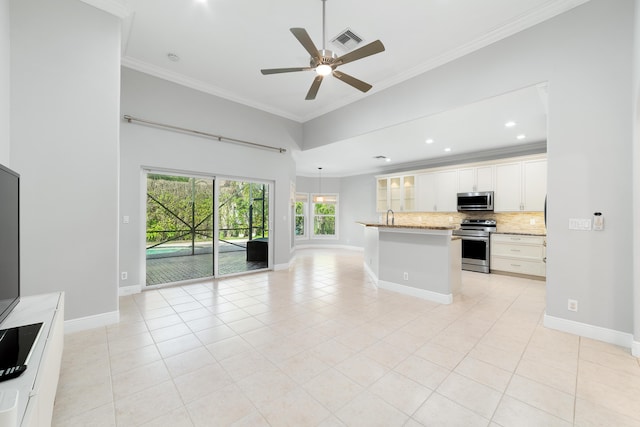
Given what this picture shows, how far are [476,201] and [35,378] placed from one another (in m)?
7.17

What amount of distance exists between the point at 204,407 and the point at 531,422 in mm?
2096

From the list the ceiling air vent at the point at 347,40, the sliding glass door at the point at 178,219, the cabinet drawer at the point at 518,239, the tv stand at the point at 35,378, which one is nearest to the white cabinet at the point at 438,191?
the cabinet drawer at the point at 518,239

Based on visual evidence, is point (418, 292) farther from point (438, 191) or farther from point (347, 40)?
point (438, 191)

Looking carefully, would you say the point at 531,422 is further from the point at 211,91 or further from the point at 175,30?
the point at 211,91

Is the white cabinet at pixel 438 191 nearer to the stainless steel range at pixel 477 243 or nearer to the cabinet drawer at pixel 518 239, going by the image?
the stainless steel range at pixel 477 243

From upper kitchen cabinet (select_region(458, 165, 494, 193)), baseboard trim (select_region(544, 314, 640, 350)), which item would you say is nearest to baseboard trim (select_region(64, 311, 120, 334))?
baseboard trim (select_region(544, 314, 640, 350))

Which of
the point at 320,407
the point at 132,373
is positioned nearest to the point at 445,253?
the point at 320,407

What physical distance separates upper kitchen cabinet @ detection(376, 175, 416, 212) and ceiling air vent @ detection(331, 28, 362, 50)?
484 cm

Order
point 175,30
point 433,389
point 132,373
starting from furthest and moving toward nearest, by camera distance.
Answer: point 175,30 → point 132,373 → point 433,389

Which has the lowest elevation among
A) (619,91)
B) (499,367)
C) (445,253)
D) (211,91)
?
(499,367)

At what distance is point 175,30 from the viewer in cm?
Result: 337

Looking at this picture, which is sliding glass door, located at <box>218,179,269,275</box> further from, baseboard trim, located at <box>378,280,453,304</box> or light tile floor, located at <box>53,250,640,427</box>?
baseboard trim, located at <box>378,280,453,304</box>

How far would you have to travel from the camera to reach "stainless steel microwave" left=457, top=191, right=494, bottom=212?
19.8 feet

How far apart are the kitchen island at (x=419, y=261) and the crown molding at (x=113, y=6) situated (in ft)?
14.7
